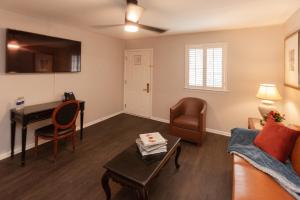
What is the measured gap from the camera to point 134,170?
172 centimetres

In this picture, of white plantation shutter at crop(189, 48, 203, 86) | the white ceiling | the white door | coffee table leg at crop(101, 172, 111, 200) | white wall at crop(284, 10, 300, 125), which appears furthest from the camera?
the white door

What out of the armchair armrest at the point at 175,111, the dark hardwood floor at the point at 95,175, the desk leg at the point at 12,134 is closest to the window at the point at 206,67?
the armchair armrest at the point at 175,111

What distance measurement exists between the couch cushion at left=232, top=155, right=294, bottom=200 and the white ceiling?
2.04 metres

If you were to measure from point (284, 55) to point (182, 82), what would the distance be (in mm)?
2060

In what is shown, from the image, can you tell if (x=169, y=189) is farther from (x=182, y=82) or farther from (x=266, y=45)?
(x=266, y=45)

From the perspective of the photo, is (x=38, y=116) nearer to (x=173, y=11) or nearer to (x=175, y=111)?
(x=175, y=111)

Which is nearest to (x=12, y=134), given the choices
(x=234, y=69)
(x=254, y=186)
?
(x=254, y=186)

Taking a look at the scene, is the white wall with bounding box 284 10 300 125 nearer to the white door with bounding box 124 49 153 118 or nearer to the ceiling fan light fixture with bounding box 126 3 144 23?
the ceiling fan light fixture with bounding box 126 3 144 23

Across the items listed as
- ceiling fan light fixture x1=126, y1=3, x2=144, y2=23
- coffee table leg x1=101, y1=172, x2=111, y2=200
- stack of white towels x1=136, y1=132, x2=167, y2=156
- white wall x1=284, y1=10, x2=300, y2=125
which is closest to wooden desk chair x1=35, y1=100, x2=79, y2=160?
coffee table leg x1=101, y1=172, x2=111, y2=200

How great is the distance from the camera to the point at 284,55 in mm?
3150

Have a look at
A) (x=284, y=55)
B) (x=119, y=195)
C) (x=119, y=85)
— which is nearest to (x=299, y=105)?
(x=284, y=55)

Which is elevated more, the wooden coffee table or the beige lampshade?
the beige lampshade

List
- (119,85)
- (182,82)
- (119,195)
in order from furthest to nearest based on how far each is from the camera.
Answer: (119,85) < (182,82) < (119,195)

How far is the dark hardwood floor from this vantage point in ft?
6.63
